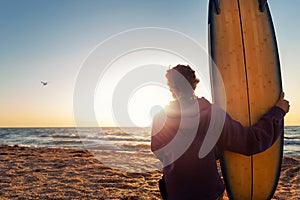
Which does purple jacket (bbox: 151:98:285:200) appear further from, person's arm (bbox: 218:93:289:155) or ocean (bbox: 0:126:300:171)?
ocean (bbox: 0:126:300:171)

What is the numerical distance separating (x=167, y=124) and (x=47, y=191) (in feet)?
11.4

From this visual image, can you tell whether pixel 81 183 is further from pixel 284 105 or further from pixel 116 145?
pixel 116 145

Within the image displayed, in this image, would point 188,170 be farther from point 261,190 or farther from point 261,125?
point 261,190

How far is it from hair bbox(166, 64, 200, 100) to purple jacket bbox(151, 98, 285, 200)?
7cm

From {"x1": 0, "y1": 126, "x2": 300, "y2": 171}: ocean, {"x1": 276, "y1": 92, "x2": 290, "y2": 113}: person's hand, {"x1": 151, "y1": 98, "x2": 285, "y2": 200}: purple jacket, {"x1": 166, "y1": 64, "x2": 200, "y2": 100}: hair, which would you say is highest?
{"x1": 166, "y1": 64, "x2": 200, "y2": 100}: hair

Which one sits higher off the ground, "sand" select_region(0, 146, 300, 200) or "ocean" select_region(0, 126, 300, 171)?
"sand" select_region(0, 146, 300, 200)

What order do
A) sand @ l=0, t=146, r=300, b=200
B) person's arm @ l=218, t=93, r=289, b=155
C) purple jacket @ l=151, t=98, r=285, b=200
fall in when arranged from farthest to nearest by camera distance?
sand @ l=0, t=146, r=300, b=200, person's arm @ l=218, t=93, r=289, b=155, purple jacket @ l=151, t=98, r=285, b=200

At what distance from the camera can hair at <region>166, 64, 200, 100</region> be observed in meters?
1.84

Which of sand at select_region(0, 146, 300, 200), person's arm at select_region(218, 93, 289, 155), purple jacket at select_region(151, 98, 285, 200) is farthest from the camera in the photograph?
sand at select_region(0, 146, 300, 200)

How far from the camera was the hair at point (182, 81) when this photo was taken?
184 cm

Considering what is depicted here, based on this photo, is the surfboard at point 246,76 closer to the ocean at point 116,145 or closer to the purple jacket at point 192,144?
the purple jacket at point 192,144

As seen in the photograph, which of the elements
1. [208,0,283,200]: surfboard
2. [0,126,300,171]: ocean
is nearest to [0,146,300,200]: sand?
[0,126,300,171]: ocean

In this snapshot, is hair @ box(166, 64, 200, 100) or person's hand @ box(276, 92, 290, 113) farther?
person's hand @ box(276, 92, 290, 113)

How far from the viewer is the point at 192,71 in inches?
75.8
